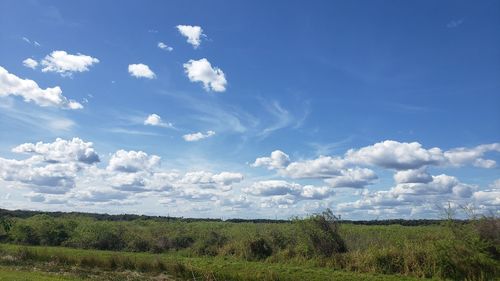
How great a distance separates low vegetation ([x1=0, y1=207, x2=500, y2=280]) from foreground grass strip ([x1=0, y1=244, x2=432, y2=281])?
72 mm

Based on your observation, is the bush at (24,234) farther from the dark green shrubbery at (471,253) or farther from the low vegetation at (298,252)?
the dark green shrubbery at (471,253)

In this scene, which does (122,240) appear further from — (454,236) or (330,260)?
(454,236)

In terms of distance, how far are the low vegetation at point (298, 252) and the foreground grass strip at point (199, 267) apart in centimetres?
7

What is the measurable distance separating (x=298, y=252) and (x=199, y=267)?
30.7 feet

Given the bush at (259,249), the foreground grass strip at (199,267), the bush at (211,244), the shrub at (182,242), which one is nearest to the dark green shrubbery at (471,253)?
the foreground grass strip at (199,267)

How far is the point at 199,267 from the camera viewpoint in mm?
39469

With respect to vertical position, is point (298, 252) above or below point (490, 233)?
below

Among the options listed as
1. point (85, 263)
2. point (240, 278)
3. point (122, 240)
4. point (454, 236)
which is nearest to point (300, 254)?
point (240, 278)

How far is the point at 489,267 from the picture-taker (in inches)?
1277

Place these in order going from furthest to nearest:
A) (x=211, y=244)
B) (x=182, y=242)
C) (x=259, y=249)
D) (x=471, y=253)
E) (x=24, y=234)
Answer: (x=24, y=234)
(x=182, y=242)
(x=211, y=244)
(x=259, y=249)
(x=471, y=253)

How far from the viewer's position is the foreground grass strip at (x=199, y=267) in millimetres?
33969

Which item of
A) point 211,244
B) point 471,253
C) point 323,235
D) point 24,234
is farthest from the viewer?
point 24,234

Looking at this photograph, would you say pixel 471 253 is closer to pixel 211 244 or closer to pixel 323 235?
pixel 323 235

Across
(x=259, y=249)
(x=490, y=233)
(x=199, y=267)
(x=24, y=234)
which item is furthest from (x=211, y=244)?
(x=24, y=234)
